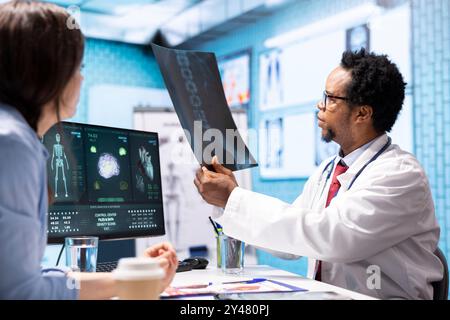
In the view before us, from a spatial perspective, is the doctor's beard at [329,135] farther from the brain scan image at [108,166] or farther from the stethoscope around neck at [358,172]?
the brain scan image at [108,166]

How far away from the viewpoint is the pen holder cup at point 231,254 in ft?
5.85

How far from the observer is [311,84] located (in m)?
4.50

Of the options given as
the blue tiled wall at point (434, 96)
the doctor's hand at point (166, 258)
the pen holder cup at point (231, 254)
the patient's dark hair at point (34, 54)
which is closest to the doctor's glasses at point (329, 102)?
the pen holder cup at point (231, 254)

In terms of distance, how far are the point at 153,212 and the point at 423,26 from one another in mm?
2609

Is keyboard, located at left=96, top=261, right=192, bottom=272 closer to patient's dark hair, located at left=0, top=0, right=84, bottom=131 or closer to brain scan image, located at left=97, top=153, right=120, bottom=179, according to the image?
brain scan image, located at left=97, top=153, right=120, bottom=179

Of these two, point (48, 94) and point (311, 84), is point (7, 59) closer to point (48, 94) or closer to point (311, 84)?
point (48, 94)

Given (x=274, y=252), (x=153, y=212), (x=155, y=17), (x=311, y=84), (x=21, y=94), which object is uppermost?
(x=155, y=17)

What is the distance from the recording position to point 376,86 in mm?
2033

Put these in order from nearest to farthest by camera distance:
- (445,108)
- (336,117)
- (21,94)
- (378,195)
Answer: (21,94) < (378,195) < (336,117) < (445,108)

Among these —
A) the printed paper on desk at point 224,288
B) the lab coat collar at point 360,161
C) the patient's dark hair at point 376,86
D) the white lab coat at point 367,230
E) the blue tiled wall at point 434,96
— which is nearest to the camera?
the printed paper on desk at point 224,288

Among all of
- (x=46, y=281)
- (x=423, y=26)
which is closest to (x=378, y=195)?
(x=46, y=281)

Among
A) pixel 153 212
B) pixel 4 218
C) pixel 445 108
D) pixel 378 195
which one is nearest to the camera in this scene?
pixel 4 218

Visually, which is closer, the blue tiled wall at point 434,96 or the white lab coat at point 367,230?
the white lab coat at point 367,230

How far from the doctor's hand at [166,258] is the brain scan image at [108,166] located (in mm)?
586
